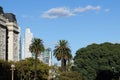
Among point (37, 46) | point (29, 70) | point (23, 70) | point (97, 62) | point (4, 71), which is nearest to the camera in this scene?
point (37, 46)

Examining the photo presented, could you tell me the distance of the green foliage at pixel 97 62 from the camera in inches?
5595

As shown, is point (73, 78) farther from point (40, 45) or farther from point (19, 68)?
point (19, 68)

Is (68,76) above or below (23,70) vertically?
below

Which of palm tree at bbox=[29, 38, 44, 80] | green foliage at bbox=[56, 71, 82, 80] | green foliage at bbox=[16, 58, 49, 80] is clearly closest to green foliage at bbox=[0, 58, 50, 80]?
green foliage at bbox=[16, 58, 49, 80]

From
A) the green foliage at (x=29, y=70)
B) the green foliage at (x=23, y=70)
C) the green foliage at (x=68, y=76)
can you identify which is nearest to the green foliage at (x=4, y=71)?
the green foliage at (x=23, y=70)

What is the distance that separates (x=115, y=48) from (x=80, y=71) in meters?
17.3

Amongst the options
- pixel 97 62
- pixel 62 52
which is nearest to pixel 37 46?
pixel 62 52

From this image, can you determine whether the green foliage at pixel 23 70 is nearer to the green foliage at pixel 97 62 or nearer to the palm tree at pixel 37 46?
the palm tree at pixel 37 46

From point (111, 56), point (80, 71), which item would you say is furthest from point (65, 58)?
point (111, 56)

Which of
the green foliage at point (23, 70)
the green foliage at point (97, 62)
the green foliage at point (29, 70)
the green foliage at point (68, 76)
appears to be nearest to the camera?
the green foliage at point (68, 76)

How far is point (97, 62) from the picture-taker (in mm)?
144875

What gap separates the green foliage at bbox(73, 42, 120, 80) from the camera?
14212 centimetres

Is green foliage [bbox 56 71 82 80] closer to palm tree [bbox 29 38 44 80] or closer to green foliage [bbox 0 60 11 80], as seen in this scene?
palm tree [bbox 29 38 44 80]

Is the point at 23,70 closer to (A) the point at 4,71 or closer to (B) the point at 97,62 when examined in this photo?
(A) the point at 4,71
